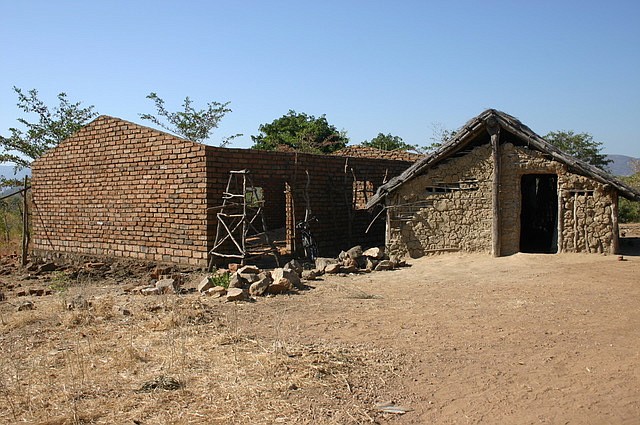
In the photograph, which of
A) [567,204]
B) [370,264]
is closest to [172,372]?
[370,264]

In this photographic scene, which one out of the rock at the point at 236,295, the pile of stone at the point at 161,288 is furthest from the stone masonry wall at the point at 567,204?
the pile of stone at the point at 161,288

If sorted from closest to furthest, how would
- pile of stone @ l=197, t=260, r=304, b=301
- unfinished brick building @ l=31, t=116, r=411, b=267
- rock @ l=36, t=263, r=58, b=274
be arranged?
pile of stone @ l=197, t=260, r=304, b=301 < unfinished brick building @ l=31, t=116, r=411, b=267 < rock @ l=36, t=263, r=58, b=274

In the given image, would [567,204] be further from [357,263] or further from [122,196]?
[122,196]

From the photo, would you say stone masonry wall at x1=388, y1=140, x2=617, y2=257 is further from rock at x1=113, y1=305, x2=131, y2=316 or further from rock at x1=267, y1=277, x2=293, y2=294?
rock at x1=113, y1=305, x2=131, y2=316

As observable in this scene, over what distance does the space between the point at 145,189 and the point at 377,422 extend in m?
9.05

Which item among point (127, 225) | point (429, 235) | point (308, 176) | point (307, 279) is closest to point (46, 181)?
point (127, 225)

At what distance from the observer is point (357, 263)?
1071 cm

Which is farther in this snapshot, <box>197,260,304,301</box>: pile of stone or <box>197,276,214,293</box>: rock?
<box>197,276,214,293</box>: rock

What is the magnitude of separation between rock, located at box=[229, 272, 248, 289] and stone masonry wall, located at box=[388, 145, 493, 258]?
4044 mm

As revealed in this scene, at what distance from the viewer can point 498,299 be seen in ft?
25.7

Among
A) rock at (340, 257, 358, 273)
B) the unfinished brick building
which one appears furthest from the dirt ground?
the unfinished brick building

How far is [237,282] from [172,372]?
3582 mm

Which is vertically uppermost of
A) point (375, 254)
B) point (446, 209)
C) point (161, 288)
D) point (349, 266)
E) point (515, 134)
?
point (515, 134)

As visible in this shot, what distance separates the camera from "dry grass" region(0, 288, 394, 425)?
4102mm
